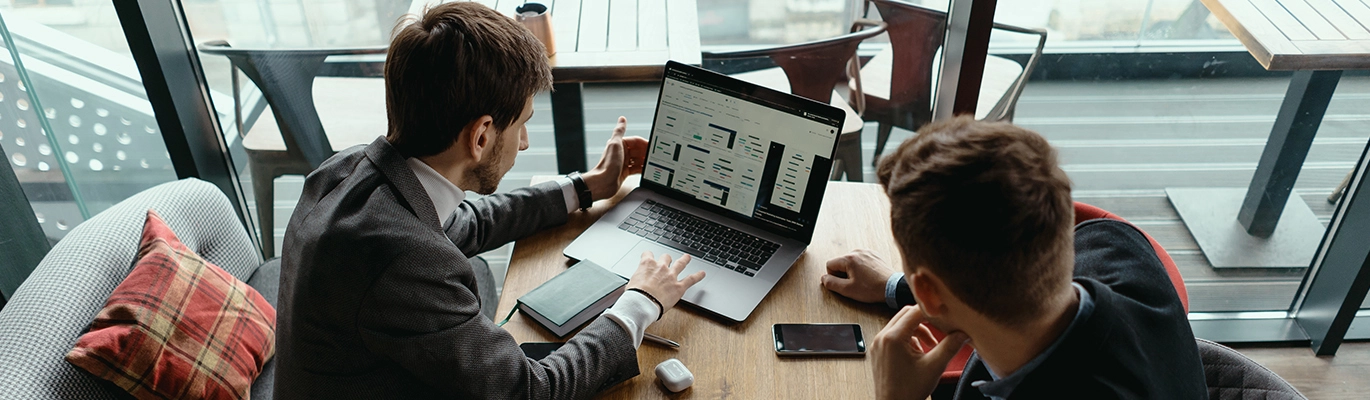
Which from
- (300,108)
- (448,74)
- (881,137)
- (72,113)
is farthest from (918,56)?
(72,113)

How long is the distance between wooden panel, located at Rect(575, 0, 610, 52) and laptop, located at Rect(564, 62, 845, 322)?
460 mm

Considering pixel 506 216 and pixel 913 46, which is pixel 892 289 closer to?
pixel 506 216

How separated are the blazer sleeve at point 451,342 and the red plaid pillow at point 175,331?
57 cm

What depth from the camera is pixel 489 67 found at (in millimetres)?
1187

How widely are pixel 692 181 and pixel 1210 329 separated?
1.76 m

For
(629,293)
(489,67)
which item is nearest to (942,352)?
(629,293)

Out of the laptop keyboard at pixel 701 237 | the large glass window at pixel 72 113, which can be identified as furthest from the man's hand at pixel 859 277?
the large glass window at pixel 72 113

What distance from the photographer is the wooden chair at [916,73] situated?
2.08 meters

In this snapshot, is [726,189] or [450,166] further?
[726,189]

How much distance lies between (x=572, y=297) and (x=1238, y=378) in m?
1.01

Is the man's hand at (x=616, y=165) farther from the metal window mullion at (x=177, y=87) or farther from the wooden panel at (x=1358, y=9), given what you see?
the wooden panel at (x=1358, y=9)

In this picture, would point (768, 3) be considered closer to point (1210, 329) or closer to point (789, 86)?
point (789, 86)

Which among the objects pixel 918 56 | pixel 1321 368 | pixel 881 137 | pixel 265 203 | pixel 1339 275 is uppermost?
pixel 918 56

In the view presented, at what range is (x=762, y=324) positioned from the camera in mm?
1375
